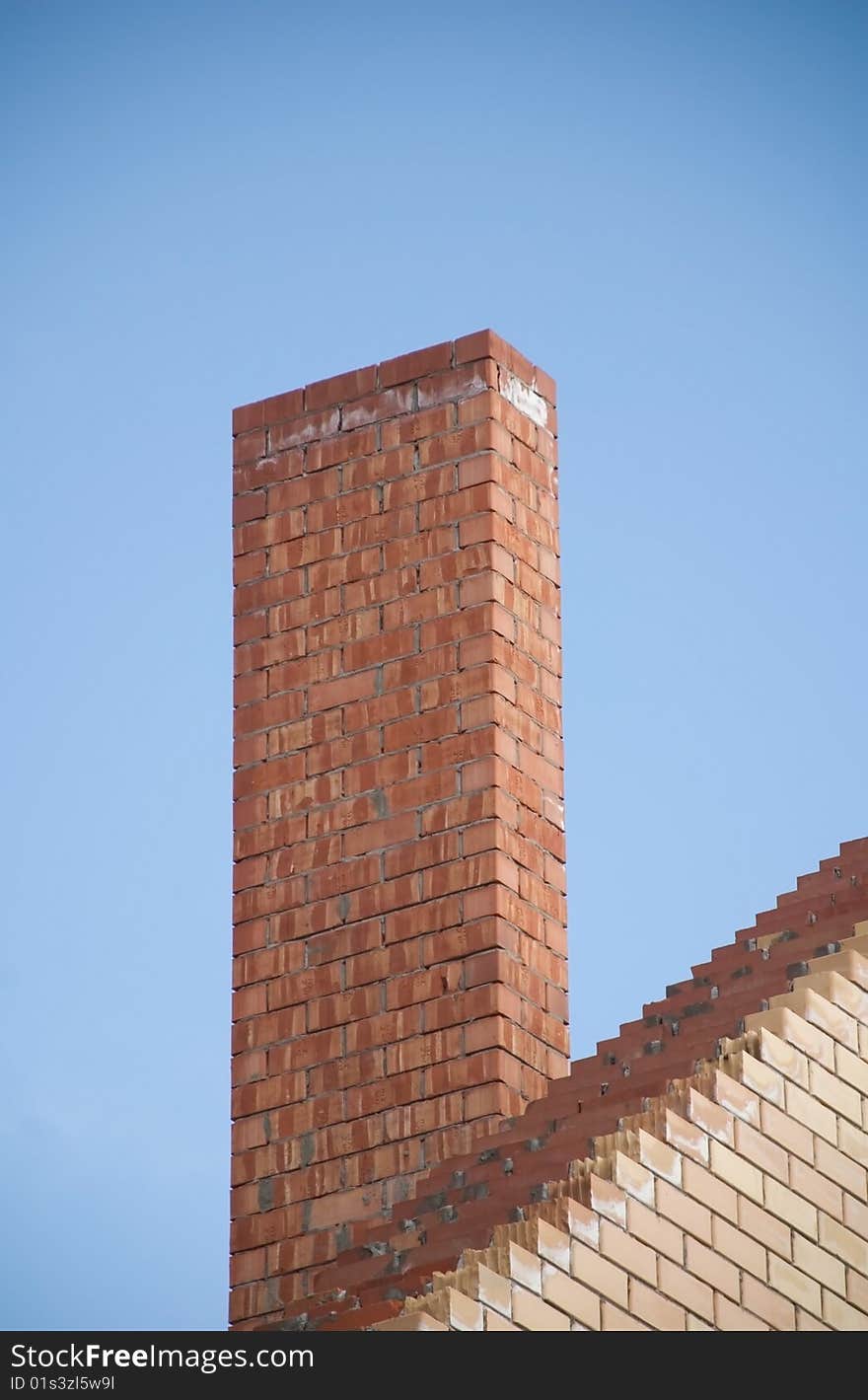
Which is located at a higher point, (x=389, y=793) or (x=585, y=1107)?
(x=389, y=793)

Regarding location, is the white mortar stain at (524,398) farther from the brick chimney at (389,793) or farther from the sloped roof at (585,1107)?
the sloped roof at (585,1107)

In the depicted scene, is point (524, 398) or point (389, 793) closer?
point (389, 793)

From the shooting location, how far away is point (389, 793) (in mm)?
15859

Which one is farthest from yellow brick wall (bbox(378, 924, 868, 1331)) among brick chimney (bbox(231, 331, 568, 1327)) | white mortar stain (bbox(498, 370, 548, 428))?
white mortar stain (bbox(498, 370, 548, 428))

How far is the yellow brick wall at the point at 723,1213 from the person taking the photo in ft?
36.7

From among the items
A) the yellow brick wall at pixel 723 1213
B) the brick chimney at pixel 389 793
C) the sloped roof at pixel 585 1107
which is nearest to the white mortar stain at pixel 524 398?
the brick chimney at pixel 389 793

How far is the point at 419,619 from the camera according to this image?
1605 centimetres

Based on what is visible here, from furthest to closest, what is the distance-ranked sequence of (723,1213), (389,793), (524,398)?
1. (524,398)
2. (389,793)
3. (723,1213)

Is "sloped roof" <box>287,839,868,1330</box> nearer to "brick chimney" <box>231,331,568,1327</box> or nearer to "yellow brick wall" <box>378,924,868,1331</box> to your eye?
"yellow brick wall" <box>378,924,868,1331</box>

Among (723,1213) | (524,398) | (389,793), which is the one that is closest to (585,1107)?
(723,1213)

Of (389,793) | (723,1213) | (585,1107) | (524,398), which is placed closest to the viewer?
(723,1213)

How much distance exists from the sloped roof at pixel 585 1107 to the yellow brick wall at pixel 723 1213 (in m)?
0.33

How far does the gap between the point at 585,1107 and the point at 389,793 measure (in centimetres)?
250

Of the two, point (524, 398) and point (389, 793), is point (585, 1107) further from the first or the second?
point (524, 398)
